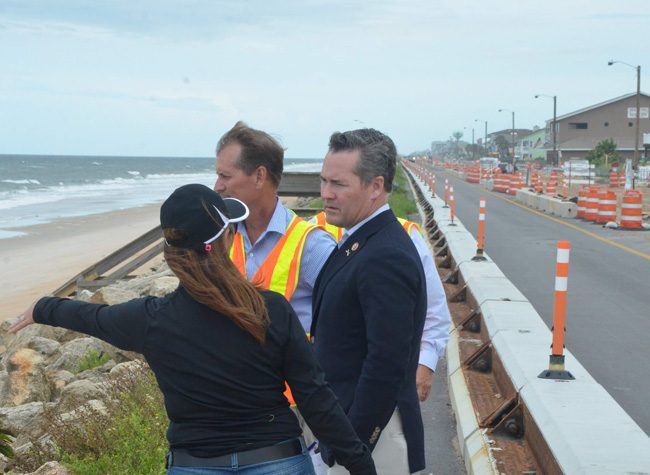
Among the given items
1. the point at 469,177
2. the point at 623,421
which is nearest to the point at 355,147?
the point at 623,421

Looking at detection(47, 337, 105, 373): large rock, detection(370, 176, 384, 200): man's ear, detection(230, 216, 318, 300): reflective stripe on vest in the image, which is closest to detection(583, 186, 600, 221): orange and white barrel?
detection(47, 337, 105, 373): large rock

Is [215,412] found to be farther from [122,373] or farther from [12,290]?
[12,290]

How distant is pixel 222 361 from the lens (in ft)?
9.83

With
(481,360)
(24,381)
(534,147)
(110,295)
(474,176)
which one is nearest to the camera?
(481,360)

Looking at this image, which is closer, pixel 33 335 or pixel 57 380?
pixel 57 380

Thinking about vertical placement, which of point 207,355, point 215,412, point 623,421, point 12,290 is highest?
point 207,355

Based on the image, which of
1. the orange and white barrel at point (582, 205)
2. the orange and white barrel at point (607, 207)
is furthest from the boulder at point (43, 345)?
the orange and white barrel at point (582, 205)

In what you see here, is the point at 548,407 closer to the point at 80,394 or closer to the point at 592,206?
the point at 80,394

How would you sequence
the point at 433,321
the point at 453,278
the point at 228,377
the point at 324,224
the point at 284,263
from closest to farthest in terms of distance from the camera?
the point at 228,377, the point at 284,263, the point at 433,321, the point at 324,224, the point at 453,278

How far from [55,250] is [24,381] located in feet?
69.1

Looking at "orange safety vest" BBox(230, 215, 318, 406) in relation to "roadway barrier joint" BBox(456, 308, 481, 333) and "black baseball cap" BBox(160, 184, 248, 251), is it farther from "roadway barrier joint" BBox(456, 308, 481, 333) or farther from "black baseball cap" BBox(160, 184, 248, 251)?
"roadway barrier joint" BBox(456, 308, 481, 333)

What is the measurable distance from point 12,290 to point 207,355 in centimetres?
2133

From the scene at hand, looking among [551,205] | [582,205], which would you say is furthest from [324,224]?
[551,205]

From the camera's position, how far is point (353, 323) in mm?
3500
